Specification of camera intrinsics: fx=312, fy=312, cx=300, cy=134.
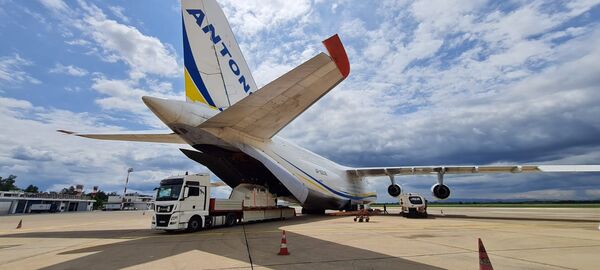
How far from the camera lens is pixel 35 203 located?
54469 millimetres

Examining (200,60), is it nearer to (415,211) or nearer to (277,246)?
(277,246)

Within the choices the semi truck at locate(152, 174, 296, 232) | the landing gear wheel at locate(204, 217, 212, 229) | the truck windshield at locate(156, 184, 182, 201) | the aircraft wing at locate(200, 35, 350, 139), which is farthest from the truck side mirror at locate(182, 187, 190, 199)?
the aircraft wing at locate(200, 35, 350, 139)

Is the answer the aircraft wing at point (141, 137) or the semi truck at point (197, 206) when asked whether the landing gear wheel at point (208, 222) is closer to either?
the semi truck at point (197, 206)

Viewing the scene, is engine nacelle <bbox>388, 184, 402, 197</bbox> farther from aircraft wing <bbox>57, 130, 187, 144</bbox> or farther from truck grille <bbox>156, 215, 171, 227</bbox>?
truck grille <bbox>156, 215, 171, 227</bbox>

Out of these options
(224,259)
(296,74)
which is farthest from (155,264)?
(296,74)

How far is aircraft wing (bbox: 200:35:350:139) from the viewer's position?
326 inches

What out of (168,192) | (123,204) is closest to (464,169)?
(168,192)

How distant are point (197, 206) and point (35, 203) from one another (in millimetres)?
59118

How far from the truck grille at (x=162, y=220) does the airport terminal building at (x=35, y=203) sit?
4845cm

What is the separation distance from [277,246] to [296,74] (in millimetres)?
4917

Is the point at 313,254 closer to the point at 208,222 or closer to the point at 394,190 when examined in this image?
the point at 208,222

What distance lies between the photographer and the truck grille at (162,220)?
1234cm

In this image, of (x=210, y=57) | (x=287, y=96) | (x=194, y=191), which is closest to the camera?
(x=287, y=96)

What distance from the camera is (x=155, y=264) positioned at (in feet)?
→ 21.8
